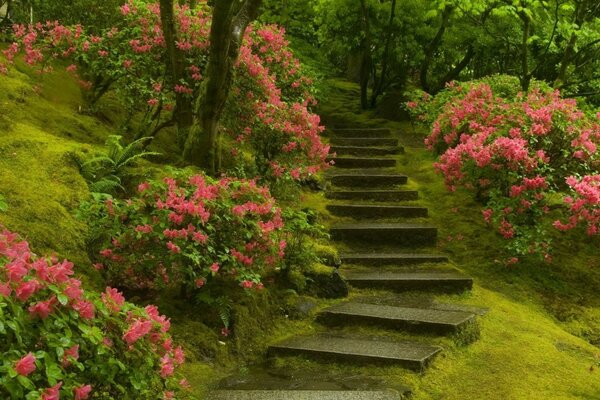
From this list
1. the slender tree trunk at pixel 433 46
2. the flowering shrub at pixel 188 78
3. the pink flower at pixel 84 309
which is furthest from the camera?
the slender tree trunk at pixel 433 46

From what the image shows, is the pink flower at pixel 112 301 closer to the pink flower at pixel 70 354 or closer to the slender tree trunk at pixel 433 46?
the pink flower at pixel 70 354

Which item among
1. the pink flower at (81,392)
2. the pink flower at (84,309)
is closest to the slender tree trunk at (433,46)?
the pink flower at (84,309)

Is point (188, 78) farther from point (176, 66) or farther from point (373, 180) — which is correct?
point (373, 180)

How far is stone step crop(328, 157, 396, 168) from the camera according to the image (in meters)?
10.7

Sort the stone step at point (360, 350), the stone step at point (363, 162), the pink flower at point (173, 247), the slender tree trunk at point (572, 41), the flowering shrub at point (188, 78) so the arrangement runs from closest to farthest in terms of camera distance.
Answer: the pink flower at point (173, 247), the stone step at point (360, 350), the flowering shrub at point (188, 78), the slender tree trunk at point (572, 41), the stone step at point (363, 162)

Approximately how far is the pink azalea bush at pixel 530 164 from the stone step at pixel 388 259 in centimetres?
85

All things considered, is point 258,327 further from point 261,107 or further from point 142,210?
point 261,107

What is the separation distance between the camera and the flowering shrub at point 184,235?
4.53 meters

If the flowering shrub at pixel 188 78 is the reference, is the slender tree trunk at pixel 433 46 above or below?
above

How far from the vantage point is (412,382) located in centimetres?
460

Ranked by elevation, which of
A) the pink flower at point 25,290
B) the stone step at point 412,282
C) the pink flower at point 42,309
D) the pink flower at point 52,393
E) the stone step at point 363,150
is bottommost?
the stone step at point 412,282

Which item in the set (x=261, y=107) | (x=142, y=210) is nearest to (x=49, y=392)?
(x=142, y=210)

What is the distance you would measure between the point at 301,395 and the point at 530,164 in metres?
4.23

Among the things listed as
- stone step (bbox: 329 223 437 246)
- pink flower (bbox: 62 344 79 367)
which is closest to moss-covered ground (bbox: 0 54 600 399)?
stone step (bbox: 329 223 437 246)
